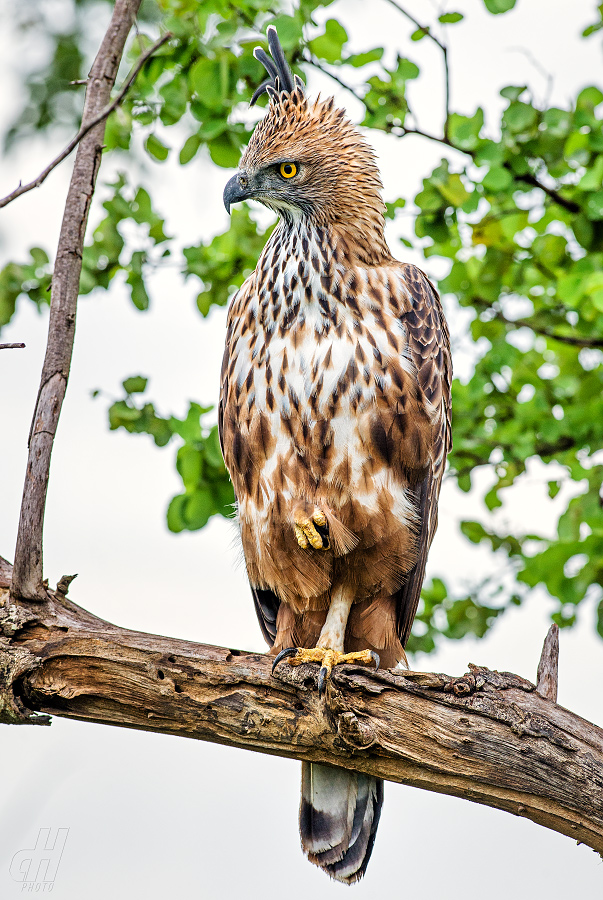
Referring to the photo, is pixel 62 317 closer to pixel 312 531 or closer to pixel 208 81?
pixel 312 531

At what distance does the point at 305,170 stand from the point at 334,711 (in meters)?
2.11

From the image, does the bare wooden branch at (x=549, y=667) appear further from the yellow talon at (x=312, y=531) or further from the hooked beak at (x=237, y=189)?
the hooked beak at (x=237, y=189)

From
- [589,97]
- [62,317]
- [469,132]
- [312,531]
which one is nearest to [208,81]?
[469,132]

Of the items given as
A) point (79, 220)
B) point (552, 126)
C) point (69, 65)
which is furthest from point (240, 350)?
point (69, 65)

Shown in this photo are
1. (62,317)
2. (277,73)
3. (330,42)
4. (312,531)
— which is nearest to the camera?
(62,317)

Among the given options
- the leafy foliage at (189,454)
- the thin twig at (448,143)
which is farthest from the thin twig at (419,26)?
the leafy foliage at (189,454)

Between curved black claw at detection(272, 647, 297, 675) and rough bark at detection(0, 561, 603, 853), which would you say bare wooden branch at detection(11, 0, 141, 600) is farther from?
curved black claw at detection(272, 647, 297, 675)

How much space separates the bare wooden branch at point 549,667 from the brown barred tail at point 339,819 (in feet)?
3.11

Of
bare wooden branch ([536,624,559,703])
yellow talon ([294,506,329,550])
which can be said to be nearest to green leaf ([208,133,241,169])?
yellow talon ([294,506,329,550])

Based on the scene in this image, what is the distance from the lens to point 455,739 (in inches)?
106

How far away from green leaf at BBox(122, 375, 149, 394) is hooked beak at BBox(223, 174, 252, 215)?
4.34ft

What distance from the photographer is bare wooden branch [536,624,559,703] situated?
2.80 metres

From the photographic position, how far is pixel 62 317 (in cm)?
297

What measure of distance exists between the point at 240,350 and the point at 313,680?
1391mm
